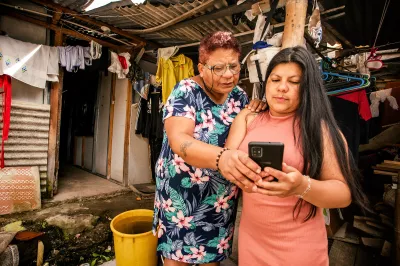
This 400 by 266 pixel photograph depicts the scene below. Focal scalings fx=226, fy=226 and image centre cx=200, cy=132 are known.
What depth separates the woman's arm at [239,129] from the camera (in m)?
1.53

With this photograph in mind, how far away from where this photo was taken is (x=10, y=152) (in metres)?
4.81

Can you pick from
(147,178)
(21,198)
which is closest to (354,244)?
(147,178)

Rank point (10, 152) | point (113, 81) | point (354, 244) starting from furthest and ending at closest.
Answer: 1. point (113, 81)
2. point (10, 152)
3. point (354, 244)

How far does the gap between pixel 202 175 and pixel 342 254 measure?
311 centimetres

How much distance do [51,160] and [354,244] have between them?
6.41 metres

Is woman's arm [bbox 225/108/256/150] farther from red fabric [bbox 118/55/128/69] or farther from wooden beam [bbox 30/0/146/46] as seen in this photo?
red fabric [bbox 118/55/128/69]

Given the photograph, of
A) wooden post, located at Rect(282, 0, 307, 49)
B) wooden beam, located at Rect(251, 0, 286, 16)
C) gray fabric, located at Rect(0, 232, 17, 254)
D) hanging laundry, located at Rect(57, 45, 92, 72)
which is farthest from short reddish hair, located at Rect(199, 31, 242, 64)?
hanging laundry, located at Rect(57, 45, 92, 72)

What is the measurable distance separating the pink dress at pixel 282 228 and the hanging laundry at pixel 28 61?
5221mm

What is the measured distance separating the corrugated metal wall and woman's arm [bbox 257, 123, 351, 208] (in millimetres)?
5668

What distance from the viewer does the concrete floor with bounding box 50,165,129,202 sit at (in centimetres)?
568

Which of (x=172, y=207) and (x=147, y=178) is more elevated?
(x=172, y=207)

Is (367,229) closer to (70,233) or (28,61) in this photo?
(70,233)

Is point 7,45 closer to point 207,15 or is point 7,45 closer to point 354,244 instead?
point 207,15

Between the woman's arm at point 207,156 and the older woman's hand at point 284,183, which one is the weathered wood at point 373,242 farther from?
the woman's arm at point 207,156
